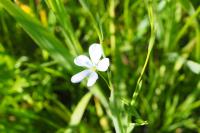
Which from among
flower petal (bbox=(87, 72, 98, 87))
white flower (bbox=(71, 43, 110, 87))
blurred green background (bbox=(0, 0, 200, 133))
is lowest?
flower petal (bbox=(87, 72, 98, 87))

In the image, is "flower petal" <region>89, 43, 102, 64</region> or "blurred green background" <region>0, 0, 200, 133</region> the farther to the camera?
"blurred green background" <region>0, 0, 200, 133</region>

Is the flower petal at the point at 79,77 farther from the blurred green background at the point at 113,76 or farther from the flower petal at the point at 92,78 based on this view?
the blurred green background at the point at 113,76

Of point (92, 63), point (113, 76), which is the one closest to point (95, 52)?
point (92, 63)

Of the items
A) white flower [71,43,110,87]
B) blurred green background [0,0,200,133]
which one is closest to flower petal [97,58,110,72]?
white flower [71,43,110,87]

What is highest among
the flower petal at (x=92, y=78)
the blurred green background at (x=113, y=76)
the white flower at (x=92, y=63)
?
the blurred green background at (x=113, y=76)

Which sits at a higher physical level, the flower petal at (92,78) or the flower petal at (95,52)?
the flower petal at (95,52)

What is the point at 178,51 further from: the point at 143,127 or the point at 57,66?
the point at 57,66

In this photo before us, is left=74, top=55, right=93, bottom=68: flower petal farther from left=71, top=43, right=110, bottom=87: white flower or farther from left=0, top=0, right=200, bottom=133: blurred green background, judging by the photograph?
left=0, top=0, right=200, bottom=133: blurred green background

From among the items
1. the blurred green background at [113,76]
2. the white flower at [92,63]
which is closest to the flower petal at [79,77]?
the white flower at [92,63]
